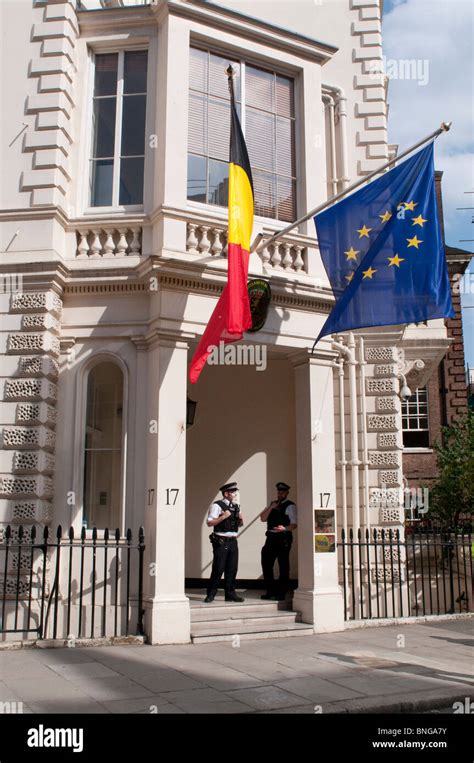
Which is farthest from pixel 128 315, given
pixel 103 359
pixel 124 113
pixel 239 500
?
pixel 239 500

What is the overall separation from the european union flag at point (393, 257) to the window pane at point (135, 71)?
14.3ft

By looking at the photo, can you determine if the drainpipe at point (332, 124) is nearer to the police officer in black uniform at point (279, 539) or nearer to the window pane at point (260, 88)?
the window pane at point (260, 88)

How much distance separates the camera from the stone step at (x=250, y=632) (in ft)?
→ 32.0

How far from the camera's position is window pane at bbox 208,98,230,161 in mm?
11797

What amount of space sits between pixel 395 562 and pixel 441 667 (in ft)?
14.2

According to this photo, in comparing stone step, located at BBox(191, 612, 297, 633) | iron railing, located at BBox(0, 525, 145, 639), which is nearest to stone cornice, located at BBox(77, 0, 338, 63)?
iron railing, located at BBox(0, 525, 145, 639)

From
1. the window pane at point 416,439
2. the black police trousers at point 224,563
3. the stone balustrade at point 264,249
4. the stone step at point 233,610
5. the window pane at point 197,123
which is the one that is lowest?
the stone step at point 233,610

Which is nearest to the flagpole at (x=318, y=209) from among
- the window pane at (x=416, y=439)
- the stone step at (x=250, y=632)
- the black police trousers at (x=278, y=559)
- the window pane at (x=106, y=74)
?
the window pane at (x=106, y=74)

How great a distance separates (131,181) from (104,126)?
1115mm

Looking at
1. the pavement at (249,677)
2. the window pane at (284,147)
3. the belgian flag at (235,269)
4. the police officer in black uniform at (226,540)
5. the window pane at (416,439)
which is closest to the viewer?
the pavement at (249,677)

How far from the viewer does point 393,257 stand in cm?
988

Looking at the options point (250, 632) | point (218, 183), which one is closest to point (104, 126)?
point (218, 183)
